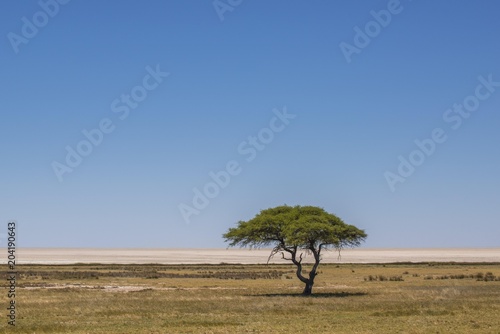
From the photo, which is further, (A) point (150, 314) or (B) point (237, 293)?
(B) point (237, 293)

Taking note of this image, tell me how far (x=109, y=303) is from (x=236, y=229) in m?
16.6

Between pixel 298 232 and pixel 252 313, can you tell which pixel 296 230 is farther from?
pixel 252 313

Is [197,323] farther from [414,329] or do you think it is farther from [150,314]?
[414,329]

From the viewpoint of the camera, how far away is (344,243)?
190 feet

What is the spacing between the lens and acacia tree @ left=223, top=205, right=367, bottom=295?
54594 millimetres

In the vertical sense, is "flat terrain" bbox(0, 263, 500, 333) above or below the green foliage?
below

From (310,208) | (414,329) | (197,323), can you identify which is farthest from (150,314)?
(310,208)

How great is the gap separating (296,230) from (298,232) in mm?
240

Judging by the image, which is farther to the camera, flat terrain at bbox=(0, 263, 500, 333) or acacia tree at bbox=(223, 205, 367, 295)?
acacia tree at bbox=(223, 205, 367, 295)

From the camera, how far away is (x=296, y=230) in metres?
54.6

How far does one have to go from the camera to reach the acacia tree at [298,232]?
179 feet

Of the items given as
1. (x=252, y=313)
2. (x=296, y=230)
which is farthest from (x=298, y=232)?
(x=252, y=313)

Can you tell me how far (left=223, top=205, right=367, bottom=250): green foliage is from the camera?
179ft

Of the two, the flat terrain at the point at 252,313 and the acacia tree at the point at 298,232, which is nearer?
the flat terrain at the point at 252,313
